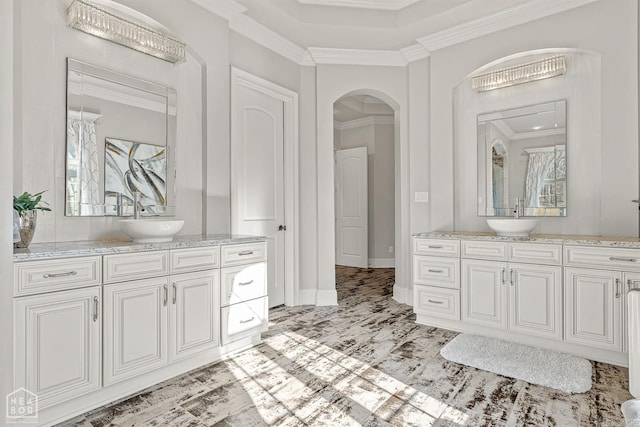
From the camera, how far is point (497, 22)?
3480 millimetres

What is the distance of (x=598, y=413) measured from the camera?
1.95 metres

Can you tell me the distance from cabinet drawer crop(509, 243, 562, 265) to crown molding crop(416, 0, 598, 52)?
6.92 ft

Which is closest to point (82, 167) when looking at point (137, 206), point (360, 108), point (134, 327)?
point (137, 206)

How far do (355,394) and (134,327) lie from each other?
4.49 ft

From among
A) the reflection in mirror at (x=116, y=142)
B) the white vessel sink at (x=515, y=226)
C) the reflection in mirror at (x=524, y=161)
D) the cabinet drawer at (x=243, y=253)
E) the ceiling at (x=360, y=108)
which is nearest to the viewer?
the reflection in mirror at (x=116, y=142)

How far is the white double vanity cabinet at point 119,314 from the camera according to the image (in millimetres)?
1738

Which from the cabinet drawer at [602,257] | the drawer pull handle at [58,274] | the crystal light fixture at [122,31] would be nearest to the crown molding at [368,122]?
the crystal light fixture at [122,31]

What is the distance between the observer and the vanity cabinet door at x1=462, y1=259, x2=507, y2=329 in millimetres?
3014

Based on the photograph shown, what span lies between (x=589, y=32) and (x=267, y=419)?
3.86 m

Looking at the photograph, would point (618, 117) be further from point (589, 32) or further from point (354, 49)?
point (354, 49)

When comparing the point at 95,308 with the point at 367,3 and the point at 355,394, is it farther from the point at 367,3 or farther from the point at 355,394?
the point at 367,3

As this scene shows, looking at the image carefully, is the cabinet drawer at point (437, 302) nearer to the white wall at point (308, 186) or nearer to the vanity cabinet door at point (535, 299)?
the vanity cabinet door at point (535, 299)

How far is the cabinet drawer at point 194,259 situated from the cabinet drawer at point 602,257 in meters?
2.63

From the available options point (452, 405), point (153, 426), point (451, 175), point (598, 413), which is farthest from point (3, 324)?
point (451, 175)
